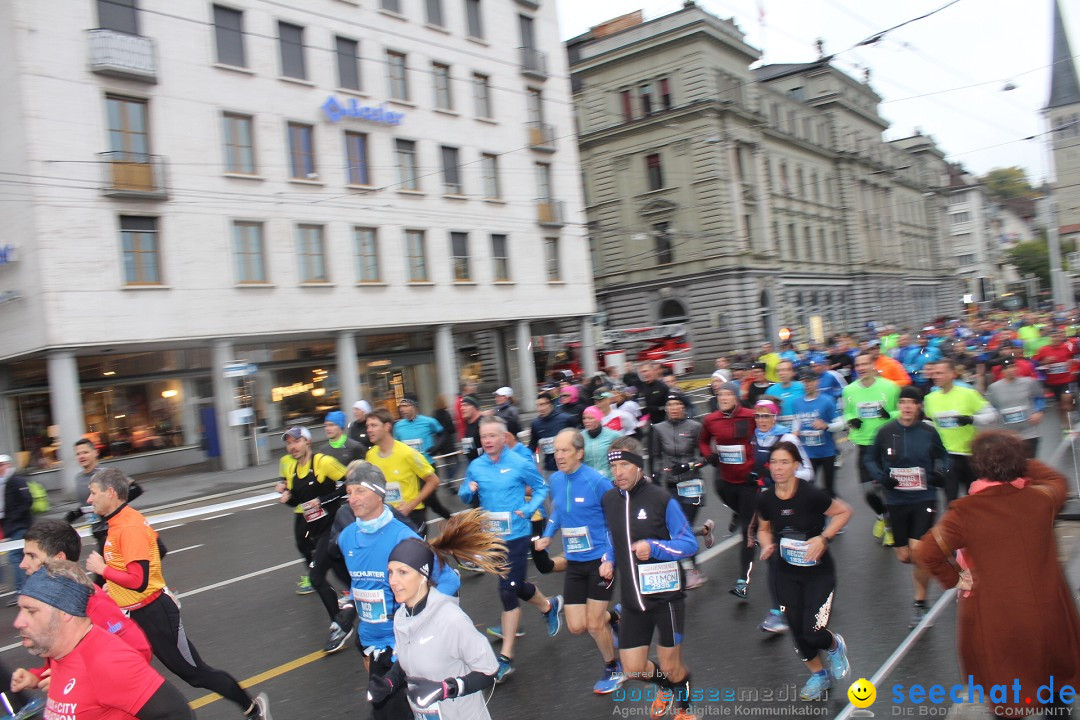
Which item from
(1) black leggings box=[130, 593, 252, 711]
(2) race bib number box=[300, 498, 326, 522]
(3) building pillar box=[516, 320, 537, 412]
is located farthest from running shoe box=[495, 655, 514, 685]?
(3) building pillar box=[516, 320, 537, 412]

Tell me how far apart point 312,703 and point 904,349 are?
598 inches

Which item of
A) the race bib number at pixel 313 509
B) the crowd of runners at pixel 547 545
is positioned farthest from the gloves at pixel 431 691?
the race bib number at pixel 313 509

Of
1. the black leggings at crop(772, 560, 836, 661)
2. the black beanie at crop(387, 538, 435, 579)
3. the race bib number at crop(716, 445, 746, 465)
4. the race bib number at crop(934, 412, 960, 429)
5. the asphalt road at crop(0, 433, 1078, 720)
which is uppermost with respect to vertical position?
the black beanie at crop(387, 538, 435, 579)

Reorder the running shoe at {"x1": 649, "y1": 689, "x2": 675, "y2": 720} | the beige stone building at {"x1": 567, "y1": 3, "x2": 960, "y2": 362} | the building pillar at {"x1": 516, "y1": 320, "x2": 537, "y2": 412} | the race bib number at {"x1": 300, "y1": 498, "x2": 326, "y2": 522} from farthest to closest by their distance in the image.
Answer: the beige stone building at {"x1": 567, "y1": 3, "x2": 960, "y2": 362} < the building pillar at {"x1": 516, "y1": 320, "x2": 537, "y2": 412} < the race bib number at {"x1": 300, "y1": 498, "x2": 326, "y2": 522} < the running shoe at {"x1": 649, "y1": 689, "x2": 675, "y2": 720}

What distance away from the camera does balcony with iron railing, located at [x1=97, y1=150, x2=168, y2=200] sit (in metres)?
21.1

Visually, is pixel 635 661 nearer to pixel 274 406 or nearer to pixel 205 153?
pixel 205 153

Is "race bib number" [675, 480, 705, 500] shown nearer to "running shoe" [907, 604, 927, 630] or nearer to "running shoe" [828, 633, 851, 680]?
"running shoe" [907, 604, 927, 630]

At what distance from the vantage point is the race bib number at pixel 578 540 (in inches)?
224

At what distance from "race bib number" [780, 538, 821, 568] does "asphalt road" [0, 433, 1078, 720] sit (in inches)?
31.8

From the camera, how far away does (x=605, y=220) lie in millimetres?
50156

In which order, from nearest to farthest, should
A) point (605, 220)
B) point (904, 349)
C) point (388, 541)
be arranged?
1. point (388, 541)
2. point (904, 349)
3. point (605, 220)

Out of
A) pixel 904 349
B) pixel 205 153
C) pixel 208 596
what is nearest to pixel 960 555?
pixel 208 596

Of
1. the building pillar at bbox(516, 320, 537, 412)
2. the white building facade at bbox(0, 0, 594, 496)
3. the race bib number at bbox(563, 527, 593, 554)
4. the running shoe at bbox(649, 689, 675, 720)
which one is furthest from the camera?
the building pillar at bbox(516, 320, 537, 412)

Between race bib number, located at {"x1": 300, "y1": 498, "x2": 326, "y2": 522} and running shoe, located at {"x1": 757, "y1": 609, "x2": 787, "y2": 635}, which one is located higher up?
race bib number, located at {"x1": 300, "y1": 498, "x2": 326, "y2": 522}
